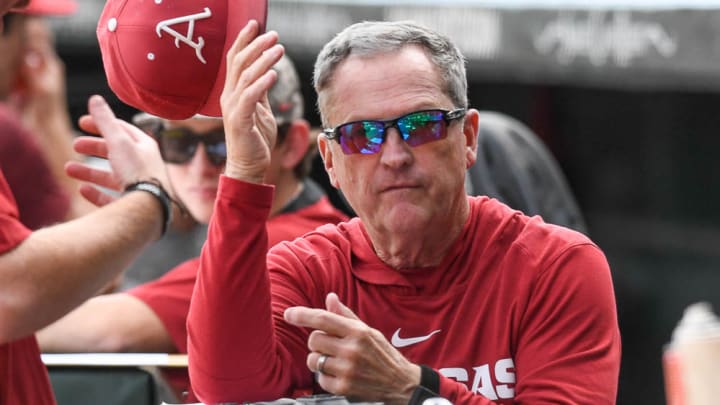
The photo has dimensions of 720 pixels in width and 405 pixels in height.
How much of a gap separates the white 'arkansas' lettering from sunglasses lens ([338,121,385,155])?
0.46 metres

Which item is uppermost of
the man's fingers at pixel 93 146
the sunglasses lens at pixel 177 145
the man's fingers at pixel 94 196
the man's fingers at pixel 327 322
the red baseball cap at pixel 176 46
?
the red baseball cap at pixel 176 46

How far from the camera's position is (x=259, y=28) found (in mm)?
2820

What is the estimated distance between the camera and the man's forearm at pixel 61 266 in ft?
9.23

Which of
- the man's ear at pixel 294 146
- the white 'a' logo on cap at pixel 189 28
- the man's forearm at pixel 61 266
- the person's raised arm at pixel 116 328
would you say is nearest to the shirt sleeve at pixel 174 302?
the person's raised arm at pixel 116 328

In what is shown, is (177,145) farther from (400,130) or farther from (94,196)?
(400,130)

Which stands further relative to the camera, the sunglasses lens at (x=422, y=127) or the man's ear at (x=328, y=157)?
the man's ear at (x=328, y=157)

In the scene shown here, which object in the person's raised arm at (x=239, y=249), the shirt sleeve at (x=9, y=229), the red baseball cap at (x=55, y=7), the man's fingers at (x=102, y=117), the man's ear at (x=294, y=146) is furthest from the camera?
the red baseball cap at (x=55, y=7)

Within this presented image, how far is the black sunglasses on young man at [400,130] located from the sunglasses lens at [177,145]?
1.62m

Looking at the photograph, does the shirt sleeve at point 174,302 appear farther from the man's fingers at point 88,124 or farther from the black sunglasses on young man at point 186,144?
the man's fingers at point 88,124

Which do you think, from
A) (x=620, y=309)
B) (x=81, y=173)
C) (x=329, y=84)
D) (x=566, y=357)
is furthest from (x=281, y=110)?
(x=620, y=309)

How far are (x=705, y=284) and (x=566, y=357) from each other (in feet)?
14.3

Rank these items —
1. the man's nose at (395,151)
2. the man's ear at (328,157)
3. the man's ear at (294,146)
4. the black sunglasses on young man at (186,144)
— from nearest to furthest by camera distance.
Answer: the man's nose at (395,151)
the man's ear at (328,157)
the black sunglasses on young man at (186,144)
the man's ear at (294,146)

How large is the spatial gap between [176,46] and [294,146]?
1.65m

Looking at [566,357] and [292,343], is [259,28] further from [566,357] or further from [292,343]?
[566,357]
